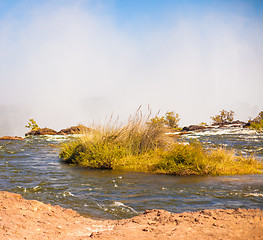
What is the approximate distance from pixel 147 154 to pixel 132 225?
7.38 metres

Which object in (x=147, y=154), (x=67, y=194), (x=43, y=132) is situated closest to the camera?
(x=67, y=194)

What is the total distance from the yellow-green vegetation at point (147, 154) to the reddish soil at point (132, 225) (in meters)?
5.18

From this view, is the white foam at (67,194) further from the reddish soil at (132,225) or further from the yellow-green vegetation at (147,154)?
the yellow-green vegetation at (147,154)

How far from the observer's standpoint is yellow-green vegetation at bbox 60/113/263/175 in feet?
32.3

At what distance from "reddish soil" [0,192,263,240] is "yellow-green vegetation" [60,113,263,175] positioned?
17.0ft

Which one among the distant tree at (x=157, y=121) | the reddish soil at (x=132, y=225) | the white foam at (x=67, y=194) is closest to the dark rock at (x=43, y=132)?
the distant tree at (x=157, y=121)

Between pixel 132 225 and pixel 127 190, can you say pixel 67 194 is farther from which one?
pixel 132 225

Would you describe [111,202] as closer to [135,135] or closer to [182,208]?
[182,208]

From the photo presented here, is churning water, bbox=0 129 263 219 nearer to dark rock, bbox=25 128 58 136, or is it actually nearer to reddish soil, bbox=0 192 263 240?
reddish soil, bbox=0 192 263 240

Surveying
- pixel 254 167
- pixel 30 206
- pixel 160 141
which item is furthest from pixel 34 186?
pixel 254 167

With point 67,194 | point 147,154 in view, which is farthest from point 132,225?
point 147,154

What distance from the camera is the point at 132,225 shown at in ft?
13.6

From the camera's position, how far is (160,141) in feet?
41.1

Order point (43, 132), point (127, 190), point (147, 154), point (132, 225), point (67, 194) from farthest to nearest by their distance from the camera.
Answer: point (43, 132) → point (147, 154) → point (127, 190) → point (67, 194) → point (132, 225)
